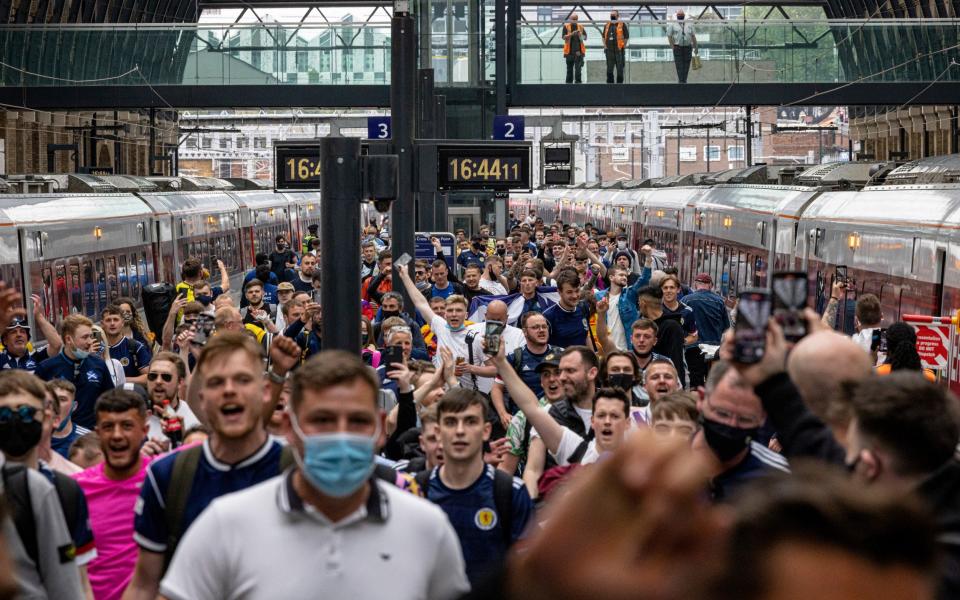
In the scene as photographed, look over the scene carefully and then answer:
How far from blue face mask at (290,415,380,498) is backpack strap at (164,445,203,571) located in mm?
1012

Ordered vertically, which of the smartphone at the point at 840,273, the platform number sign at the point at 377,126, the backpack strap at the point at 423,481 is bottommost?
the smartphone at the point at 840,273

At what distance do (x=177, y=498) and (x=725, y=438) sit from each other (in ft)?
5.66

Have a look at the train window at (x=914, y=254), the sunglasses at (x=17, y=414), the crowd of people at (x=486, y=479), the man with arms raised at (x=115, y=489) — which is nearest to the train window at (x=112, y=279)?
the train window at (x=914, y=254)

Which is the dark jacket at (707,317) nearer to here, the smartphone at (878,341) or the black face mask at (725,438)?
the smartphone at (878,341)

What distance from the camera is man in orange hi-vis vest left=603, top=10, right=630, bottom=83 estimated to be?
3678cm

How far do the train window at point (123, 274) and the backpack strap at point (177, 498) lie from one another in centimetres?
2173

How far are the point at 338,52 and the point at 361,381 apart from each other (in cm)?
3444

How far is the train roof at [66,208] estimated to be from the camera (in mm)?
20375

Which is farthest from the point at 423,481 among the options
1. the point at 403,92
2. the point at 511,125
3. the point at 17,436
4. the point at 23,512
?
the point at 511,125

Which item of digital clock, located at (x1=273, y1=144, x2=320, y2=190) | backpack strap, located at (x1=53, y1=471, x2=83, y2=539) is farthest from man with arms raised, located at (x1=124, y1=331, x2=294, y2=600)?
digital clock, located at (x1=273, y1=144, x2=320, y2=190)

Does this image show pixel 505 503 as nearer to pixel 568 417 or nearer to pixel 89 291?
pixel 568 417

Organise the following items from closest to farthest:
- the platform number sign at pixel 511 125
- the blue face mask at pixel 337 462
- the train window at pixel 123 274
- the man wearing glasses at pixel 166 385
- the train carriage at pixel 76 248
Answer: the blue face mask at pixel 337 462 < the man wearing glasses at pixel 166 385 < the train carriage at pixel 76 248 < the train window at pixel 123 274 < the platform number sign at pixel 511 125

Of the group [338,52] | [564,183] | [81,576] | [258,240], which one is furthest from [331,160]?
[258,240]

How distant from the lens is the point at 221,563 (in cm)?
373
